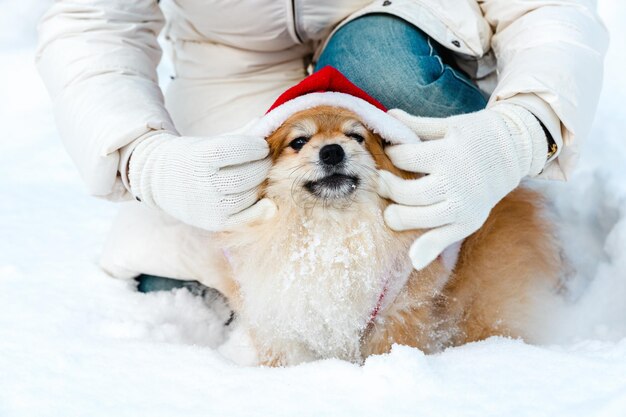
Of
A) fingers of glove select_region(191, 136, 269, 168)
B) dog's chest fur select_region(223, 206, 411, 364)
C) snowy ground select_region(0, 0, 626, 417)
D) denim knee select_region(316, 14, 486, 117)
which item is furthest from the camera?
denim knee select_region(316, 14, 486, 117)

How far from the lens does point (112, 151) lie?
5.16ft

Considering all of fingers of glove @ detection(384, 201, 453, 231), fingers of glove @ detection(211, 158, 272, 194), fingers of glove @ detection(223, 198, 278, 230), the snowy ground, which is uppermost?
fingers of glove @ detection(211, 158, 272, 194)

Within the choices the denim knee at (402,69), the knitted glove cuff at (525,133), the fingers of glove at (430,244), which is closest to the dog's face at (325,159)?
the fingers of glove at (430,244)

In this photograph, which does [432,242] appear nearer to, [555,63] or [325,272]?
[325,272]

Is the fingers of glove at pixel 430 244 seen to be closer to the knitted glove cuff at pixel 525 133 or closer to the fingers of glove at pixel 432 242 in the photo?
the fingers of glove at pixel 432 242

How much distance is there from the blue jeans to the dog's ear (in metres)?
0.40

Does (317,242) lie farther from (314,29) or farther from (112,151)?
(314,29)

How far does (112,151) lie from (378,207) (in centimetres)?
66

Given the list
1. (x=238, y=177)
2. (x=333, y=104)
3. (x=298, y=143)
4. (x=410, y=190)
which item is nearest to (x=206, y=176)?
(x=238, y=177)

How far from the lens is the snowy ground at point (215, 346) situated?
118cm

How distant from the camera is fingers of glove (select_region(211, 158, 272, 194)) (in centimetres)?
143

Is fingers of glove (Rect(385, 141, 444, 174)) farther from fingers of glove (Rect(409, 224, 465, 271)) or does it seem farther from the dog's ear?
fingers of glove (Rect(409, 224, 465, 271))


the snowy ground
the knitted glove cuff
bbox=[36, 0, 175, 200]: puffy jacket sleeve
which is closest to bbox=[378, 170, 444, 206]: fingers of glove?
the knitted glove cuff

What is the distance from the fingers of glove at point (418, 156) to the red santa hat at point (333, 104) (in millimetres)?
36
